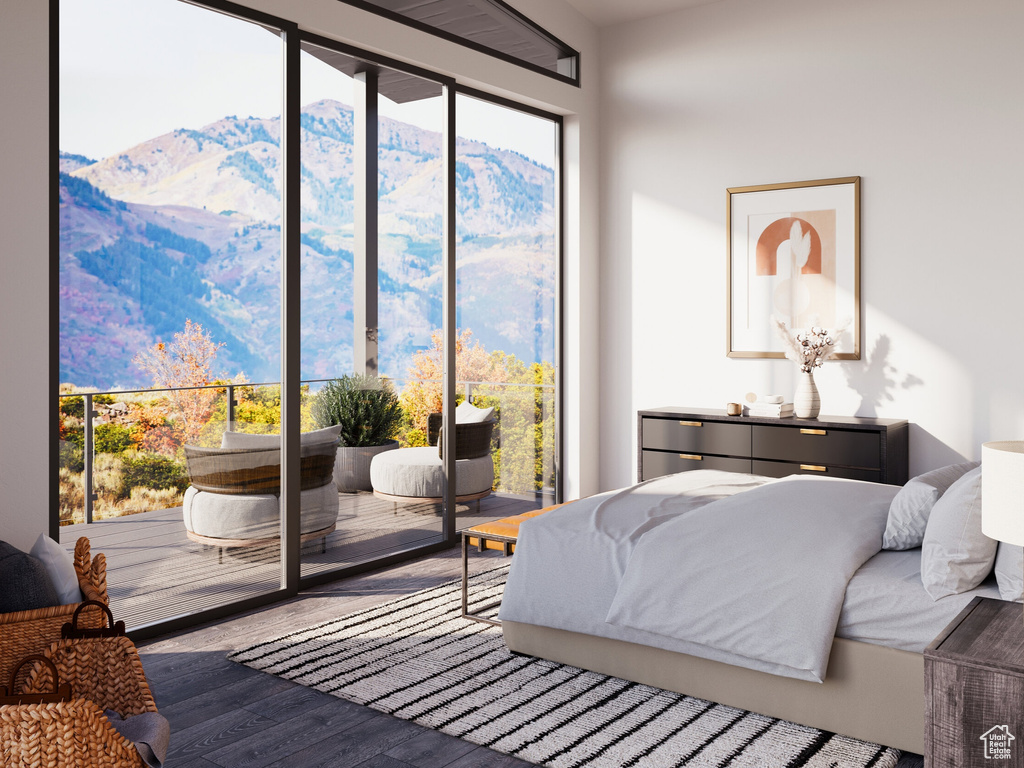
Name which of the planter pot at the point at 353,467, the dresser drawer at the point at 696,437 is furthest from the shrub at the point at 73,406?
the dresser drawer at the point at 696,437

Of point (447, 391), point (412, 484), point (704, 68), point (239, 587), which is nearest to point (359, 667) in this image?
point (239, 587)

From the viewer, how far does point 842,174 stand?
5234mm

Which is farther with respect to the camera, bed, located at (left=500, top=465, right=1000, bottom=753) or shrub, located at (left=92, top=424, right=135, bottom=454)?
shrub, located at (left=92, top=424, right=135, bottom=454)

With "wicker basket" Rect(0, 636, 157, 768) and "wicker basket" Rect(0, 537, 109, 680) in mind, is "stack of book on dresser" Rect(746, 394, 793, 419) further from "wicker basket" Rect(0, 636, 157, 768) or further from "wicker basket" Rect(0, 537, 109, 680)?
"wicker basket" Rect(0, 636, 157, 768)

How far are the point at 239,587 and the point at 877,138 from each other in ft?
14.0

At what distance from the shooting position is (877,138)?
16.7ft

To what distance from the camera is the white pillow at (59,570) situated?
262cm

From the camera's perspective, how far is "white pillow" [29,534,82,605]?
262 cm

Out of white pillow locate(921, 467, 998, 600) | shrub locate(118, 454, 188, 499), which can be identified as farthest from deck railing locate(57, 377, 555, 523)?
white pillow locate(921, 467, 998, 600)

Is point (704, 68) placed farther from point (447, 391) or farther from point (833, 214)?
point (447, 391)

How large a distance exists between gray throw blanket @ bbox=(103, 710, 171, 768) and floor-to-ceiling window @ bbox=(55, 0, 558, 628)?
1.31 metres

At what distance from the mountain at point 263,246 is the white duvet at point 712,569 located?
171 centimetres

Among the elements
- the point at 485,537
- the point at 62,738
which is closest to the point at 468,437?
the point at 485,537

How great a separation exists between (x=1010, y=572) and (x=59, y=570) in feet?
9.08
